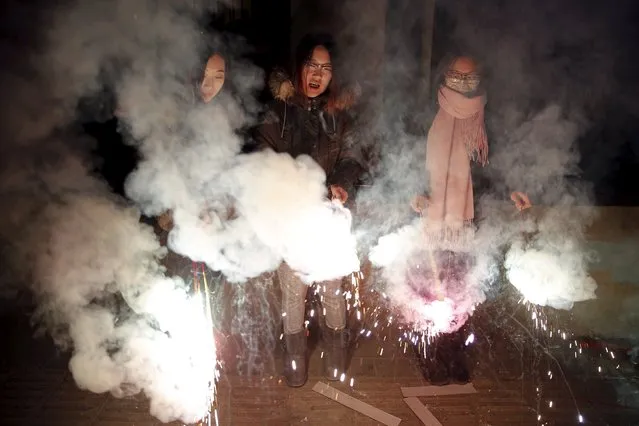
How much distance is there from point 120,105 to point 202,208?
3.10 feet

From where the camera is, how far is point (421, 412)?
3.62 meters

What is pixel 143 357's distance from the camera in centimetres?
368

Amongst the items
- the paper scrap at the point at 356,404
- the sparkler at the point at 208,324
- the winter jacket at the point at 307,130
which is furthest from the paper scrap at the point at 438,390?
the winter jacket at the point at 307,130

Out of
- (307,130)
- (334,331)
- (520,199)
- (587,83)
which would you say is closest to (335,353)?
(334,331)

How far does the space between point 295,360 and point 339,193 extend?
1.28 meters

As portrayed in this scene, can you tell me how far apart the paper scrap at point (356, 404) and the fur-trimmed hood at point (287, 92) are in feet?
6.62

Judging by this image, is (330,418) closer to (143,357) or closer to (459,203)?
(143,357)

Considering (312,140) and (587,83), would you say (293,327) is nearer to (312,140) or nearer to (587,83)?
(312,140)

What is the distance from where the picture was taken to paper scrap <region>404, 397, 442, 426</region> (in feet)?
11.6

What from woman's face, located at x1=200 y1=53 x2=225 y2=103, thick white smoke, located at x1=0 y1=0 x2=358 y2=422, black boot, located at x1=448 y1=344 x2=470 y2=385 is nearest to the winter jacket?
thick white smoke, located at x1=0 y1=0 x2=358 y2=422

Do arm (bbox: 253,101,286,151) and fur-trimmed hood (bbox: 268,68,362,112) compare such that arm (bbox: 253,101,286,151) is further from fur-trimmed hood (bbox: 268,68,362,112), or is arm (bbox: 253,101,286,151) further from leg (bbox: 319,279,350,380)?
leg (bbox: 319,279,350,380)

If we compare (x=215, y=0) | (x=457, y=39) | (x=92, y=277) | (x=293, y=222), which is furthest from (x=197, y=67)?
(x=457, y=39)

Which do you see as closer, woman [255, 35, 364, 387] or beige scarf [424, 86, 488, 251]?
woman [255, 35, 364, 387]

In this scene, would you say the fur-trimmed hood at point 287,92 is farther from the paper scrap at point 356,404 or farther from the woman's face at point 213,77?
the paper scrap at point 356,404
